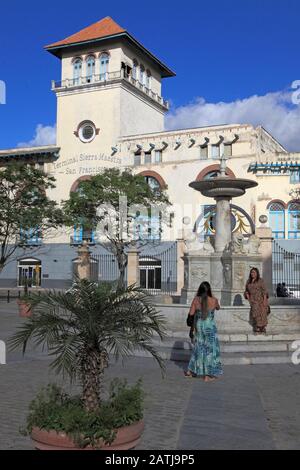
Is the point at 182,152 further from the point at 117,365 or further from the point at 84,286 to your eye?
the point at 84,286

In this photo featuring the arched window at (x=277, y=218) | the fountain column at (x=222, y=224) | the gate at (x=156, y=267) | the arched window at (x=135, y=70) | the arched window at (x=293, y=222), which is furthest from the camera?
the arched window at (x=135, y=70)

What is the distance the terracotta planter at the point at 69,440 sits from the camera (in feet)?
14.4

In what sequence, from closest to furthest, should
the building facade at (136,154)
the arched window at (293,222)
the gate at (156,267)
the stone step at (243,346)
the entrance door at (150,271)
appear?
the stone step at (243,346)
the arched window at (293,222)
the building facade at (136,154)
the gate at (156,267)
the entrance door at (150,271)

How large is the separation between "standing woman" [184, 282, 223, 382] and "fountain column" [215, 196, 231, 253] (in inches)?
270

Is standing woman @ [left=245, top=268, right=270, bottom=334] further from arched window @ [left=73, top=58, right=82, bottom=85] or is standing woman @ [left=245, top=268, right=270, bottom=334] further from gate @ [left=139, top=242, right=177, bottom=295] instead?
arched window @ [left=73, top=58, right=82, bottom=85]

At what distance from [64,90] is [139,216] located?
14.6 m

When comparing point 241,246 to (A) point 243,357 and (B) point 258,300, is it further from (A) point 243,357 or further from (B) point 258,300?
(A) point 243,357

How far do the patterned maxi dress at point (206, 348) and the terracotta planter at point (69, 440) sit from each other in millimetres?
3752

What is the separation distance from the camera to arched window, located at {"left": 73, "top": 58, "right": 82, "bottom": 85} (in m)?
41.9

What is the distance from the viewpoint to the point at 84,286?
5148mm

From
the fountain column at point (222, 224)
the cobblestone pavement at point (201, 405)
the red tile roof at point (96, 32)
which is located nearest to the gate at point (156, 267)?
the red tile roof at point (96, 32)

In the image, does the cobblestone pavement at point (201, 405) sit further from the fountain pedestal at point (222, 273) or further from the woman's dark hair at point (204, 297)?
the fountain pedestal at point (222, 273)

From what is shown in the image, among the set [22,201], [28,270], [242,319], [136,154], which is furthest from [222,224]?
[28,270]

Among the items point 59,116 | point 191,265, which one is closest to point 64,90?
point 59,116
